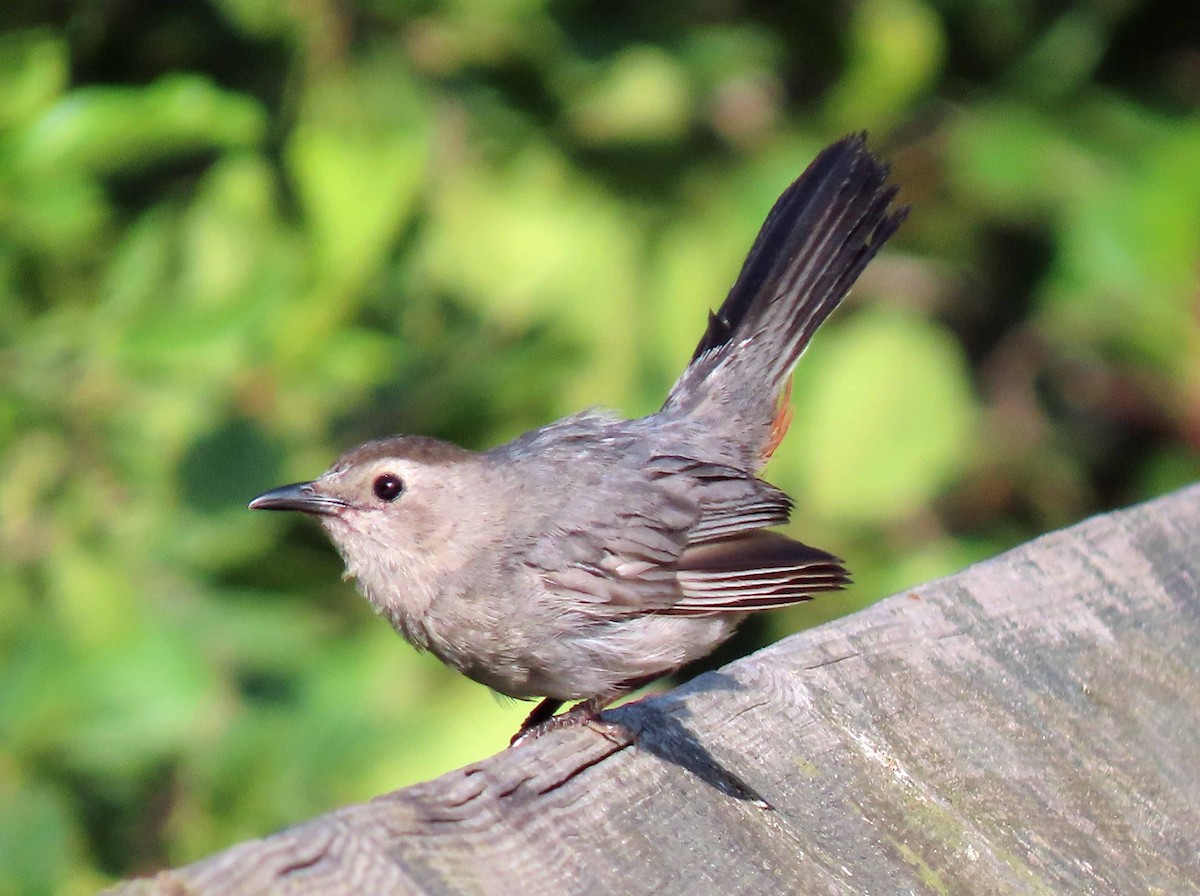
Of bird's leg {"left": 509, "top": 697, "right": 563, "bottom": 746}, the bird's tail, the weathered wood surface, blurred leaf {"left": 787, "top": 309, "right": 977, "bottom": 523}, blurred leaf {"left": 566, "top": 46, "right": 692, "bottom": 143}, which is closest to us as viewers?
the weathered wood surface

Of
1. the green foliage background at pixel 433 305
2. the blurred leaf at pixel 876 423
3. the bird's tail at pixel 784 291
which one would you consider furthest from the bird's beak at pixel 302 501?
the blurred leaf at pixel 876 423

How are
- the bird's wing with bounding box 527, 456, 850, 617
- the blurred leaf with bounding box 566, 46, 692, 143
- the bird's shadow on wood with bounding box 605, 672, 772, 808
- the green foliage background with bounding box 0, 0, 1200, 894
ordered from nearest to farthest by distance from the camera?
the bird's shadow on wood with bounding box 605, 672, 772, 808
the bird's wing with bounding box 527, 456, 850, 617
the green foliage background with bounding box 0, 0, 1200, 894
the blurred leaf with bounding box 566, 46, 692, 143

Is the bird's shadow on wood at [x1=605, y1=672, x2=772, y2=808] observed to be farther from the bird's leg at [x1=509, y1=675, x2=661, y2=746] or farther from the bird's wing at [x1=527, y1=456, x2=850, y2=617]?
the bird's wing at [x1=527, y1=456, x2=850, y2=617]

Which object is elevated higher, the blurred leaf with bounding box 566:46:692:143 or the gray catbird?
the blurred leaf with bounding box 566:46:692:143

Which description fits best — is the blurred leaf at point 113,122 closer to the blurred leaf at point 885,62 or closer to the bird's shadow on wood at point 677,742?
the bird's shadow on wood at point 677,742

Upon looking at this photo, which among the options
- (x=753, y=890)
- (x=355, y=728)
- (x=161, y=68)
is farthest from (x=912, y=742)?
(x=161, y=68)

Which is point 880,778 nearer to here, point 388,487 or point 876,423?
point 388,487

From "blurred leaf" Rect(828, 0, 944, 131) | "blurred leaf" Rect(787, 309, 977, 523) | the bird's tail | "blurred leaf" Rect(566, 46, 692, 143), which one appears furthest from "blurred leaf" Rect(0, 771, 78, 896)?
"blurred leaf" Rect(828, 0, 944, 131)

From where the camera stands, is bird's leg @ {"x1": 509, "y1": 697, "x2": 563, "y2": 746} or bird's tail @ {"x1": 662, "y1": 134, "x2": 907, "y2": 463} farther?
bird's tail @ {"x1": 662, "y1": 134, "x2": 907, "y2": 463}

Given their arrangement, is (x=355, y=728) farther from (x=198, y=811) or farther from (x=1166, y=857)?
(x=1166, y=857)
